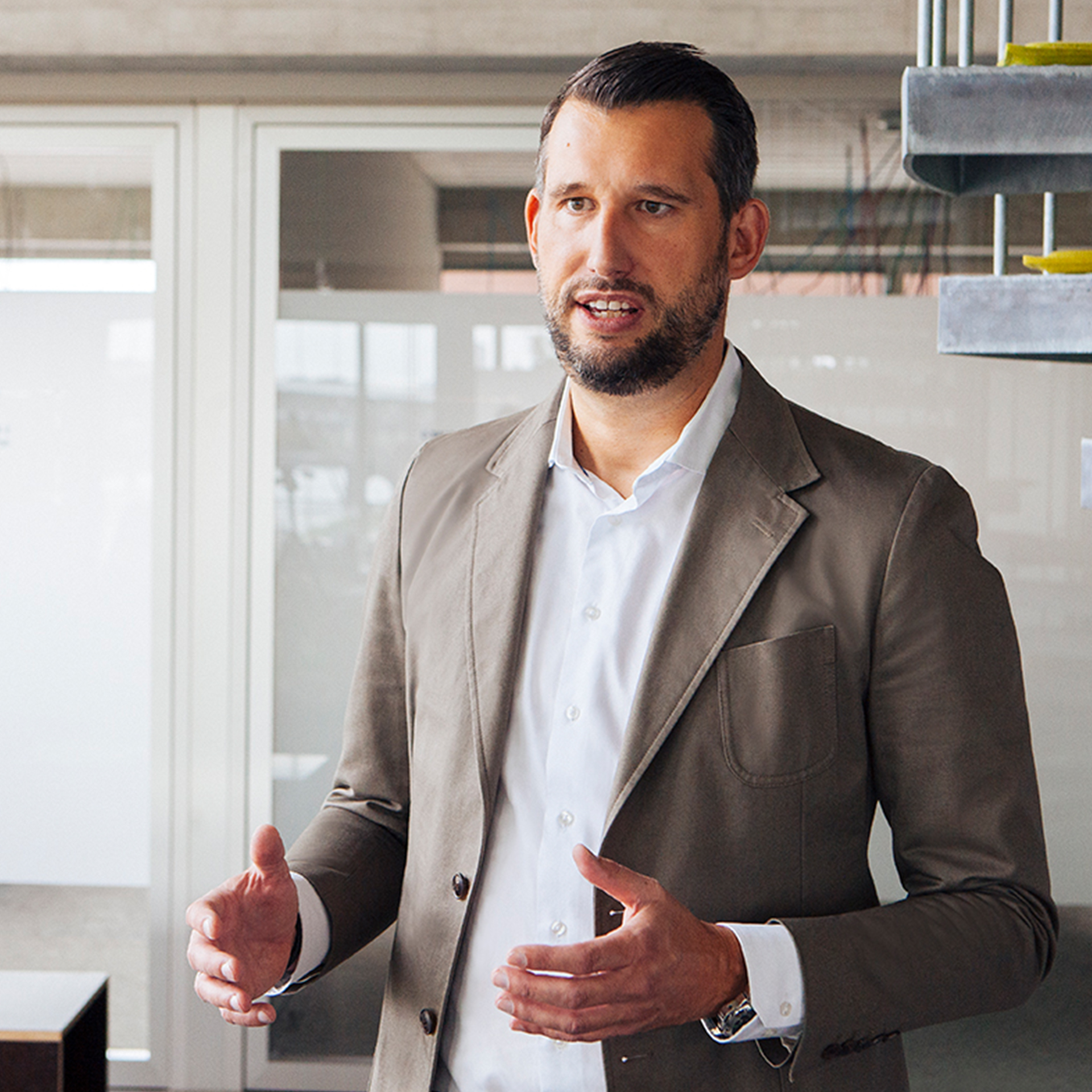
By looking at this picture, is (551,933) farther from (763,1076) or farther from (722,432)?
(722,432)

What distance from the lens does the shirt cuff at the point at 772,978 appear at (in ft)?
3.76

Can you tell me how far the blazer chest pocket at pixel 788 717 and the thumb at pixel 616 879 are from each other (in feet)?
0.72

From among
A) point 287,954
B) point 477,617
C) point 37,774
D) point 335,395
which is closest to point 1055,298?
point 477,617

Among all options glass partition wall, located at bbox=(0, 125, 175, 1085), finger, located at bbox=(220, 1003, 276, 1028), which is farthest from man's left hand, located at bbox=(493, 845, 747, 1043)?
glass partition wall, located at bbox=(0, 125, 175, 1085)

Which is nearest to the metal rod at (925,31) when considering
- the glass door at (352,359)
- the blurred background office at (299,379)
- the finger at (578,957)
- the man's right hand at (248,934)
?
the finger at (578,957)

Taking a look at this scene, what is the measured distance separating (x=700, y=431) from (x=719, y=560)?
174 mm

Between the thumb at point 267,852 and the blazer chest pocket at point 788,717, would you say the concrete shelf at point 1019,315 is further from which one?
the thumb at point 267,852

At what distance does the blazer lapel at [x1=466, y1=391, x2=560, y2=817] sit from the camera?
1.35 metres

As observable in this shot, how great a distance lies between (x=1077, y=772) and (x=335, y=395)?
1988 millimetres

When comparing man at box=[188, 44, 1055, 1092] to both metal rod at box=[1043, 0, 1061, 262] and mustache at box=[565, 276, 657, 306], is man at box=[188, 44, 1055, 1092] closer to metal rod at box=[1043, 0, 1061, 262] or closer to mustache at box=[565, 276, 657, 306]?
mustache at box=[565, 276, 657, 306]

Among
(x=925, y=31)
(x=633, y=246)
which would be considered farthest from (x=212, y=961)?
(x=925, y=31)

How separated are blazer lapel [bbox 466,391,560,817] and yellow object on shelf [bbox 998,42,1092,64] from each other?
618 mm

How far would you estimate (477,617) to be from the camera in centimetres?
142

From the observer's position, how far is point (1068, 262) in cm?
135
